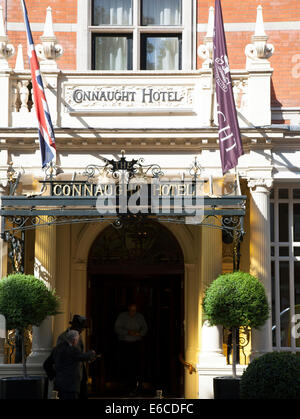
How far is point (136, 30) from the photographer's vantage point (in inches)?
725

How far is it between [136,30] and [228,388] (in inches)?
300

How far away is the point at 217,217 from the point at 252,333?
2172 millimetres

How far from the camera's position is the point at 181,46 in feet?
60.6

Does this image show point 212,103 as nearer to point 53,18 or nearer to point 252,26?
point 252,26

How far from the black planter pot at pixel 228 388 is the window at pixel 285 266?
2591mm

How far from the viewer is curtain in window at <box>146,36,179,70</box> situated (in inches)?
726

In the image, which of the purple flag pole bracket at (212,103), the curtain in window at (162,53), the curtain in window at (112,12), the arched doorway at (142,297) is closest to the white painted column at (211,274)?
the purple flag pole bracket at (212,103)

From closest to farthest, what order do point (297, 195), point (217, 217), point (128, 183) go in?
point (128, 183)
point (217, 217)
point (297, 195)

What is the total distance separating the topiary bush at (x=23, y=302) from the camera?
14977mm

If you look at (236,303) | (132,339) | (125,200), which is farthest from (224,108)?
(132,339)

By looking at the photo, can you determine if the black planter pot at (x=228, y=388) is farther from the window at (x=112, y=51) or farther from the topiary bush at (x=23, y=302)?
the window at (x=112, y=51)

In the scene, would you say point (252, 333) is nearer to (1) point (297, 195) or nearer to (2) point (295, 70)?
(1) point (297, 195)

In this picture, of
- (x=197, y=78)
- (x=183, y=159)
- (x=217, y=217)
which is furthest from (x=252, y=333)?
(x=197, y=78)

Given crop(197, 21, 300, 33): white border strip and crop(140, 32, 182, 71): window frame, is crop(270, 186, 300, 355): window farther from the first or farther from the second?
crop(140, 32, 182, 71): window frame
